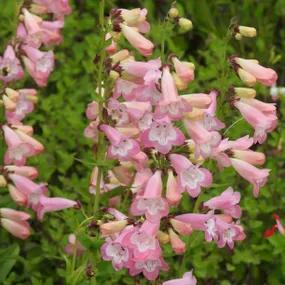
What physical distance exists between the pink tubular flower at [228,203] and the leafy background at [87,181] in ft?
0.32

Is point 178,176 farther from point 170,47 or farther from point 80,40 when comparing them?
point 80,40

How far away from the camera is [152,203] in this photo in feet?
8.52

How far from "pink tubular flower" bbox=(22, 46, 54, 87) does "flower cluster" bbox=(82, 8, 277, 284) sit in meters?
0.80

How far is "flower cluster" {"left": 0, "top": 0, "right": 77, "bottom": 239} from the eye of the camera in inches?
135

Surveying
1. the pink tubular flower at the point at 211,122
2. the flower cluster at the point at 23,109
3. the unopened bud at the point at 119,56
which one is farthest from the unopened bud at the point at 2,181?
the pink tubular flower at the point at 211,122

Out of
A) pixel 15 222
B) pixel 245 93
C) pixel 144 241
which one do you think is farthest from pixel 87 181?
pixel 144 241

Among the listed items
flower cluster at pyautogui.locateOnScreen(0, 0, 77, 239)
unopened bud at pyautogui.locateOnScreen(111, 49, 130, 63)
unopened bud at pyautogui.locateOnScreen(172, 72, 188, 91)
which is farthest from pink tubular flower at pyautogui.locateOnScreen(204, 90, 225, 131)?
flower cluster at pyautogui.locateOnScreen(0, 0, 77, 239)

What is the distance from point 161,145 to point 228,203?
0.39 meters

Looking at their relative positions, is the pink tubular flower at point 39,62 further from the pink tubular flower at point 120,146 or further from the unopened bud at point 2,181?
the pink tubular flower at point 120,146

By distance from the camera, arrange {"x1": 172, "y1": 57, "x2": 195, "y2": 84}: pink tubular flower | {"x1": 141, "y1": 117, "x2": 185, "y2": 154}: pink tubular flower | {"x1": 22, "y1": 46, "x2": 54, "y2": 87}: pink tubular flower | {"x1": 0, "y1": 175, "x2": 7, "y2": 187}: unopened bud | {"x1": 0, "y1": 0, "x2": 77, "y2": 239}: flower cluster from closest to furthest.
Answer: {"x1": 141, "y1": 117, "x2": 185, "y2": 154}: pink tubular flower → {"x1": 172, "y1": 57, "x2": 195, "y2": 84}: pink tubular flower → {"x1": 0, "y1": 175, "x2": 7, "y2": 187}: unopened bud → {"x1": 0, "y1": 0, "x2": 77, "y2": 239}: flower cluster → {"x1": 22, "y1": 46, "x2": 54, "y2": 87}: pink tubular flower

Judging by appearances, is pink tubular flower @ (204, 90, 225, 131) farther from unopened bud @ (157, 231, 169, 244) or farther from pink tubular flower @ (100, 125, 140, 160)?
unopened bud @ (157, 231, 169, 244)

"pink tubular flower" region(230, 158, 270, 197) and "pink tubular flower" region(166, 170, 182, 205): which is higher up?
"pink tubular flower" region(166, 170, 182, 205)

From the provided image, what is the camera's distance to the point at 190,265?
389 centimetres

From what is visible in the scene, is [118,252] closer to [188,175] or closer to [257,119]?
[188,175]
